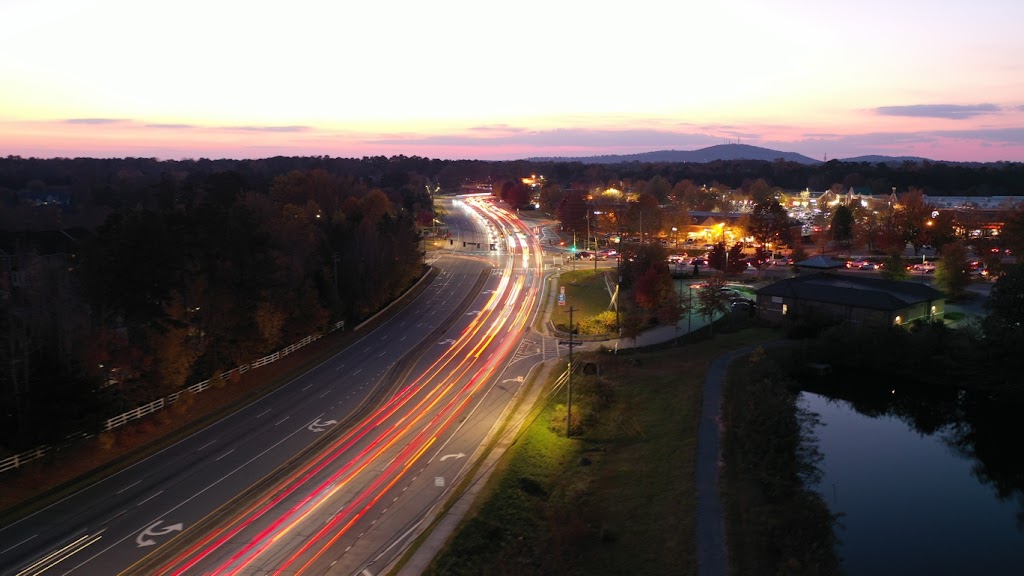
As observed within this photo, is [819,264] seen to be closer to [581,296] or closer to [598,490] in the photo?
[581,296]

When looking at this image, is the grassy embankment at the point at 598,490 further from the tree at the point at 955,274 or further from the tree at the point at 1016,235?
the tree at the point at 1016,235

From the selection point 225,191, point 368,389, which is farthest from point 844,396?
Answer: point 225,191

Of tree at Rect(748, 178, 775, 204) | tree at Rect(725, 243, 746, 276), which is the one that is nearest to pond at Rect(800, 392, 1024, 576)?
tree at Rect(725, 243, 746, 276)

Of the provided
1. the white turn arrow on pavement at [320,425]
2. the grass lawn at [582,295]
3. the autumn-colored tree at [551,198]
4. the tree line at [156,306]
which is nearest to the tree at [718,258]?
the grass lawn at [582,295]

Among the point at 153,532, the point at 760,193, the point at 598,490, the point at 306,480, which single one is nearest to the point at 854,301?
the point at 598,490

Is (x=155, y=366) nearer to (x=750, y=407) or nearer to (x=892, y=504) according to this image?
(x=750, y=407)
